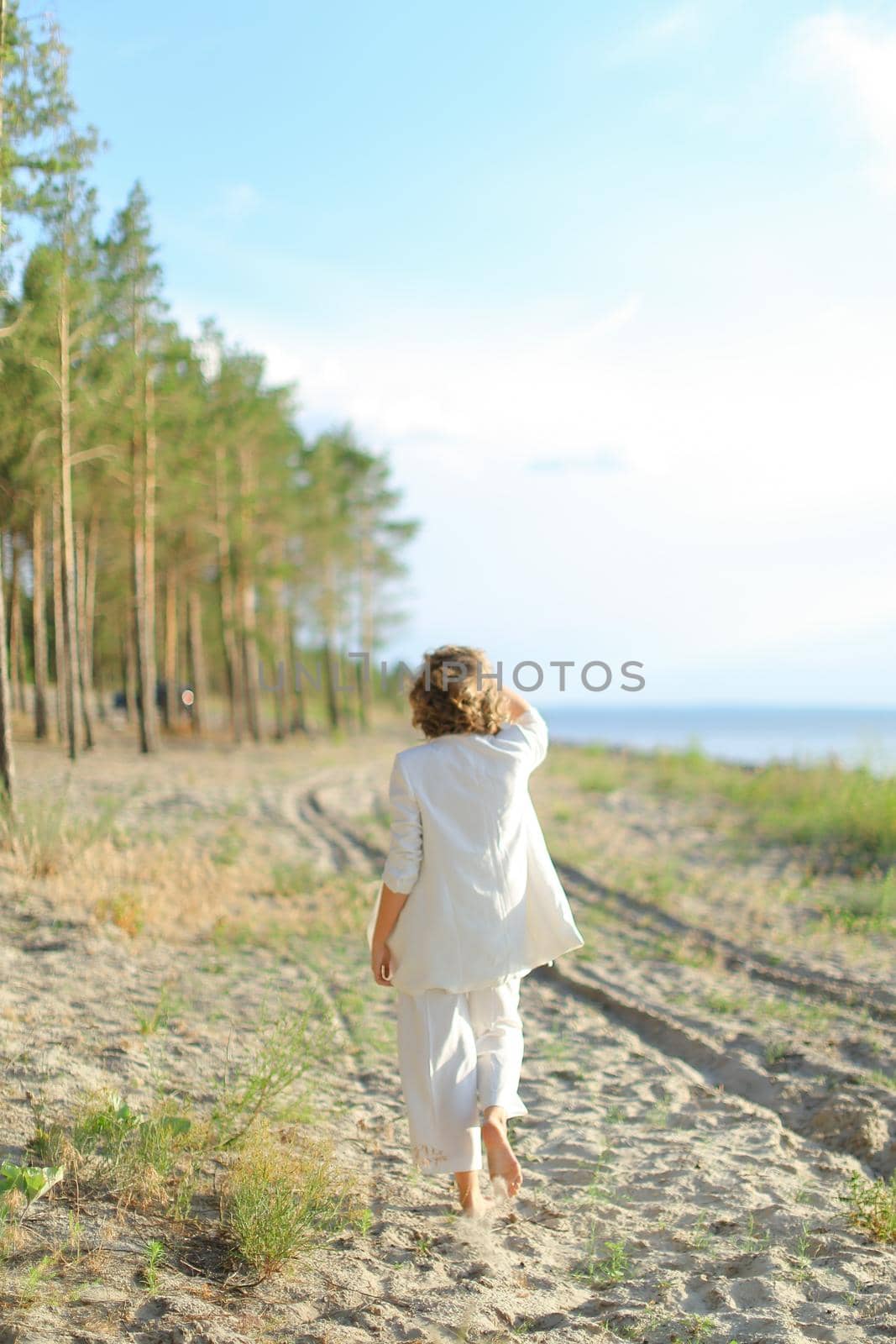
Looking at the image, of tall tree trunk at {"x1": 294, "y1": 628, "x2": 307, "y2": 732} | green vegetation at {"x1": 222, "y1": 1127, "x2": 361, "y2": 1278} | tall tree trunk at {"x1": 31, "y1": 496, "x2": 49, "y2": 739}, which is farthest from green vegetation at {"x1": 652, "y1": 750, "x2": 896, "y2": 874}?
tall tree trunk at {"x1": 294, "y1": 628, "x2": 307, "y2": 732}

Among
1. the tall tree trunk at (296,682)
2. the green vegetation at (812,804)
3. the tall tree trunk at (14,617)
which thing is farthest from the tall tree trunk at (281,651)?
the green vegetation at (812,804)

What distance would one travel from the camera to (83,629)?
27.5 m

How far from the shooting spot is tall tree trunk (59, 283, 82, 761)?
18.3 meters

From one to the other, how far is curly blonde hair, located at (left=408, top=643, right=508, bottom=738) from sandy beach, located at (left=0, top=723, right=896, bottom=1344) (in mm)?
1903

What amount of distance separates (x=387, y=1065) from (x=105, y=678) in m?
57.5

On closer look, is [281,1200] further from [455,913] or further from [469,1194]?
[455,913]

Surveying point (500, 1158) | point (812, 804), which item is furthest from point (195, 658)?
point (500, 1158)

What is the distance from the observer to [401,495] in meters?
40.1

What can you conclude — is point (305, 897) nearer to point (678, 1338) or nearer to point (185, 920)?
point (185, 920)

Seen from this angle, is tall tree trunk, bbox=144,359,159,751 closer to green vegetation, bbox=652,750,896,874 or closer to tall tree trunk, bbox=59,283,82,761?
tall tree trunk, bbox=59,283,82,761

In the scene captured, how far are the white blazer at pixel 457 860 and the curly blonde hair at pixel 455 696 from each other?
0.16 ft

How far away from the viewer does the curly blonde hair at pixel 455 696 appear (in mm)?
3889

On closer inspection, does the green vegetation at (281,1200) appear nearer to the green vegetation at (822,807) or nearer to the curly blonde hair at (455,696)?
the curly blonde hair at (455,696)

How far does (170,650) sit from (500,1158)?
30.5 meters
